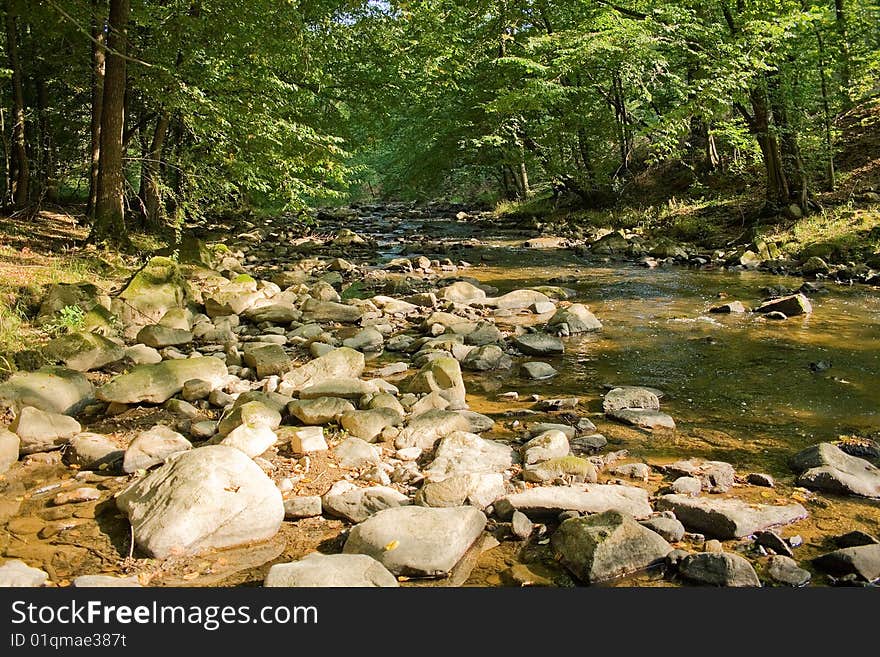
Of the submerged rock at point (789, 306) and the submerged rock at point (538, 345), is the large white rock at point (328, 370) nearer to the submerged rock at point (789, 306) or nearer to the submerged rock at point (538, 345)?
the submerged rock at point (538, 345)

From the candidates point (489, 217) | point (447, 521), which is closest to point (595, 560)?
point (447, 521)

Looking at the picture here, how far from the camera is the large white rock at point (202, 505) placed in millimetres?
3564

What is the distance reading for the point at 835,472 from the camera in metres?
4.27

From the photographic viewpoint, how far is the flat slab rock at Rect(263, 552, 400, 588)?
9.89ft

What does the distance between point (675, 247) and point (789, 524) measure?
1239cm

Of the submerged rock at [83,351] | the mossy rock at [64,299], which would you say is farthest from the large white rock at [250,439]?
the mossy rock at [64,299]

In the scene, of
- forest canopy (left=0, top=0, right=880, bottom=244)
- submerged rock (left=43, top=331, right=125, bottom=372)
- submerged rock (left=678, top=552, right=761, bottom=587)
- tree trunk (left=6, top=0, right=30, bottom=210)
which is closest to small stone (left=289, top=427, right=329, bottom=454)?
submerged rock (left=678, top=552, right=761, bottom=587)

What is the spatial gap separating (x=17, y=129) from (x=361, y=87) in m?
7.40

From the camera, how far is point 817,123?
15195mm

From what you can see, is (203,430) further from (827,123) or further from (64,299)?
(827,123)

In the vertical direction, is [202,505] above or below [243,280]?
below

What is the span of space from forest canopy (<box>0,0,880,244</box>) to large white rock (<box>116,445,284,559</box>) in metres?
7.29

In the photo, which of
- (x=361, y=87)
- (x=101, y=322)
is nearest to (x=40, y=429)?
(x=101, y=322)

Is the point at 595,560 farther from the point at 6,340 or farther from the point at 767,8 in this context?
the point at 767,8
